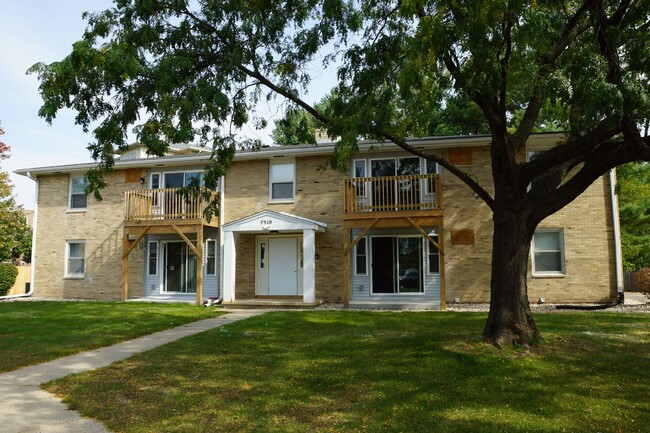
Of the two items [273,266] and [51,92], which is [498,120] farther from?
[273,266]

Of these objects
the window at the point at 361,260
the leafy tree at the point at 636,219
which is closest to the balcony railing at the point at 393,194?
the window at the point at 361,260

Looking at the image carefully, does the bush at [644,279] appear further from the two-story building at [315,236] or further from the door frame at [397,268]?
the door frame at [397,268]

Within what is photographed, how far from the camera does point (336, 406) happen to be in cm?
558

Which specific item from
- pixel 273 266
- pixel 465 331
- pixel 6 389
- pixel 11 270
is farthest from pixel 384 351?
pixel 11 270

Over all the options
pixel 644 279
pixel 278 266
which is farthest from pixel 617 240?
pixel 278 266

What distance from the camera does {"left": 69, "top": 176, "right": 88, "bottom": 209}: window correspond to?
20.5m

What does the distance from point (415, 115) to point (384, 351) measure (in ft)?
13.8

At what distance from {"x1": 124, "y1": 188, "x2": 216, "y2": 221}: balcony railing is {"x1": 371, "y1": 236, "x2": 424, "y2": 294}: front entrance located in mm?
6198

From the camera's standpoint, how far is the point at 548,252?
1642cm

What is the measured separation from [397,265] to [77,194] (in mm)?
13366

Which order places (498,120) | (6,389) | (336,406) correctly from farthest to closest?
(498,120) < (6,389) < (336,406)

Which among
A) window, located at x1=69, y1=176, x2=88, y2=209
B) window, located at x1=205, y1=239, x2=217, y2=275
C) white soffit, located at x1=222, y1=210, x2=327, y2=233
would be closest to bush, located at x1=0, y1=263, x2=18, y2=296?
window, located at x1=69, y1=176, x2=88, y2=209

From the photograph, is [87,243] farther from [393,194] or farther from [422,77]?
[422,77]

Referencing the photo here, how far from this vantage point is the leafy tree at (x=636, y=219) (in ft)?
81.7
